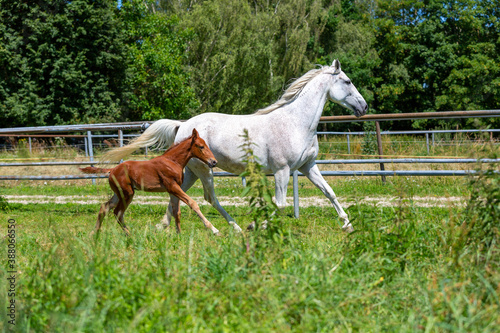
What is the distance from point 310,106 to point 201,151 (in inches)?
60.4

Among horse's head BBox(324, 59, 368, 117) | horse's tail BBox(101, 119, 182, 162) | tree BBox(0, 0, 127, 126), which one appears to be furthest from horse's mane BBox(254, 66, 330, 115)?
tree BBox(0, 0, 127, 126)

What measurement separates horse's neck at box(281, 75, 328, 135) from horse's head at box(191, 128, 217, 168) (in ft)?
3.72

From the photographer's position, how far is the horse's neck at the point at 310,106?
20.0ft

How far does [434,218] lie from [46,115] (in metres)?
25.6

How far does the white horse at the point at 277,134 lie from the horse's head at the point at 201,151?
0.46 m

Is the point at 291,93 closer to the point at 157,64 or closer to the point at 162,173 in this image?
the point at 162,173

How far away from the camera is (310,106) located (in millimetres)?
6184

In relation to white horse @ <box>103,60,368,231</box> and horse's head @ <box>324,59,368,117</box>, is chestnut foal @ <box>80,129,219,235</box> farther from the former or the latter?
horse's head @ <box>324,59,368,117</box>

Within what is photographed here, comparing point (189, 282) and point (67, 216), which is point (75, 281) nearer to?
point (189, 282)

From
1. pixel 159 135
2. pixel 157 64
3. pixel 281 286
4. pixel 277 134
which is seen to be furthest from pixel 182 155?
pixel 157 64

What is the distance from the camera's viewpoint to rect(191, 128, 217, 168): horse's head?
558 cm

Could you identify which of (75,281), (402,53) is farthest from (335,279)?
(402,53)

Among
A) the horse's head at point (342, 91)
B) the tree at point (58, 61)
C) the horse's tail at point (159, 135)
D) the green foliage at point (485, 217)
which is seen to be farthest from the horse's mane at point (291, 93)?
the tree at point (58, 61)

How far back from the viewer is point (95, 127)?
8328 millimetres
